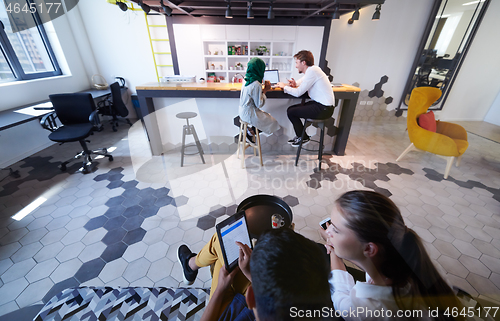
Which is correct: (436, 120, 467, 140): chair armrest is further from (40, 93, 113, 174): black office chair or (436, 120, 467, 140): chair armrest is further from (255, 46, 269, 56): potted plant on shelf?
(40, 93, 113, 174): black office chair

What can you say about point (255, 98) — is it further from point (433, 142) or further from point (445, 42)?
point (445, 42)

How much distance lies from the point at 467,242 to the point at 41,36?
6.90m

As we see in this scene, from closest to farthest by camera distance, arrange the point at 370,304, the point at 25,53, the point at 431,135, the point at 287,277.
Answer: the point at 287,277 → the point at 370,304 → the point at 431,135 → the point at 25,53

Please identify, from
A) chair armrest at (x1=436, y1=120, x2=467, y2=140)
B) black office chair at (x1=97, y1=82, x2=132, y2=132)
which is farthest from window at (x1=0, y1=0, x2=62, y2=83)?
chair armrest at (x1=436, y1=120, x2=467, y2=140)

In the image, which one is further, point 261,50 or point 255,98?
point 261,50

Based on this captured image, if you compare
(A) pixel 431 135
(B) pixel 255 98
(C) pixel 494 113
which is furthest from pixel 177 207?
(C) pixel 494 113

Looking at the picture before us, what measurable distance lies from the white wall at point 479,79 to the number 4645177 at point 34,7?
28.1 ft

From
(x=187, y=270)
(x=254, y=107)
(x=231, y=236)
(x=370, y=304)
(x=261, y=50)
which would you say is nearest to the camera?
(x=370, y=304)

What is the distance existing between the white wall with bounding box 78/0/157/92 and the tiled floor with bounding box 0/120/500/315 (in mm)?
2284

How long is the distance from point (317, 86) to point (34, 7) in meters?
5.13

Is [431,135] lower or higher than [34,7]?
lower

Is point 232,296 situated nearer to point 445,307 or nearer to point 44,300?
point 445,307

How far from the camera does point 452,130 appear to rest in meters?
2.86

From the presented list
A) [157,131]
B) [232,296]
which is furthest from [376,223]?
[157,131]
